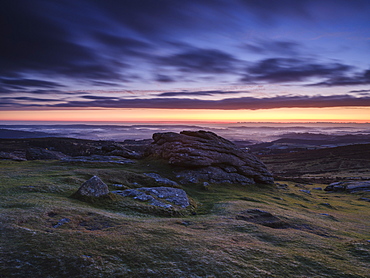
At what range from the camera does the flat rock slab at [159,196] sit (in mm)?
23000

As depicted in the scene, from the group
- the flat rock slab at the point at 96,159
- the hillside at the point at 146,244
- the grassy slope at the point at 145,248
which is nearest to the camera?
the grassy slope at the point at 145,248

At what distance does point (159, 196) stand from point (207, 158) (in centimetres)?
2406

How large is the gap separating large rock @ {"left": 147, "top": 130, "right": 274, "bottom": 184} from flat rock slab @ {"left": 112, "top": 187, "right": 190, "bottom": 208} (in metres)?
14.7

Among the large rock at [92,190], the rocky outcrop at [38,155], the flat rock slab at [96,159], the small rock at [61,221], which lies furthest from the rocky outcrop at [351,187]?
the rocky outcrop at [38,155]

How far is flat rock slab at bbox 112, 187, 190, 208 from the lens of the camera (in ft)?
75.5

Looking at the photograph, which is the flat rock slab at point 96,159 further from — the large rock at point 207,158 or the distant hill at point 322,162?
the distant hill at point 322,162

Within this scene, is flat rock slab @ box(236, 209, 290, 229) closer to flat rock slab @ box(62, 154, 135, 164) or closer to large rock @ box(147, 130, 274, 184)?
large rock @ box(147, 130, 274, 184)

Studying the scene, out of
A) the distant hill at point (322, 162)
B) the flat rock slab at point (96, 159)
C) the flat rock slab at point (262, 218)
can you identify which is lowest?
the distant hill at point (322, 162)

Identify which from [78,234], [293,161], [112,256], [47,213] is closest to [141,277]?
[112,256]

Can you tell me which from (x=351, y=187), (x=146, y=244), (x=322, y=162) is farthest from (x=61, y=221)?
(x=322, y=162)

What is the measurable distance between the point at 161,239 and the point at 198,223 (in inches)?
248

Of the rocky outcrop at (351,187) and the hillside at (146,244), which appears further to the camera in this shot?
the rocky outcrop at (351,187)

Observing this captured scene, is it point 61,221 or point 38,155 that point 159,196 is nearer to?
point 61,221

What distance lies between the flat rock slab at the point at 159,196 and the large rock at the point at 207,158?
1466 centimetres
